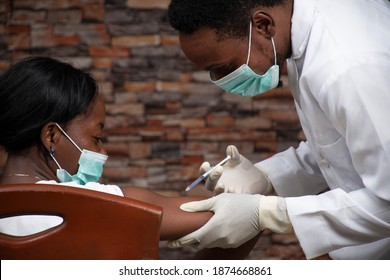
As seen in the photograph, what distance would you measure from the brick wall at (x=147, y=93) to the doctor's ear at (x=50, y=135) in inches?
61.8

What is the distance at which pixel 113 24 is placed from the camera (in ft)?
11.7

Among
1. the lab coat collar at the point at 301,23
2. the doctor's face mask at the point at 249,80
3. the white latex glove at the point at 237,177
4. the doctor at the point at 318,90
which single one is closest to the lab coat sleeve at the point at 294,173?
the white latex glove at the point at 237,177

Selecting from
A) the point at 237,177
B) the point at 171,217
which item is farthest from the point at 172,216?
the point at 237,177

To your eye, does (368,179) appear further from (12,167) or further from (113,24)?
(113,24)

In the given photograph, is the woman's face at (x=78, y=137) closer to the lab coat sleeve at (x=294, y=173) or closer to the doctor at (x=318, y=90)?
the doctor at (x=318, y=90)

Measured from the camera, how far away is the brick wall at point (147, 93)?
355 cm

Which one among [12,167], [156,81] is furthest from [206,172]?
[156,81]

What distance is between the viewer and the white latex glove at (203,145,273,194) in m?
2.25

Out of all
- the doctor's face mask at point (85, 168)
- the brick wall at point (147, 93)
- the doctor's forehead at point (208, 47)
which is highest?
the doctor's forehead at point (208, 47)

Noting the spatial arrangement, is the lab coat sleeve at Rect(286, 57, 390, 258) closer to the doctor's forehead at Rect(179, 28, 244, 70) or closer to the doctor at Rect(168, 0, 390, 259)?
the doctor at Rect(168, 0, 390, 259)

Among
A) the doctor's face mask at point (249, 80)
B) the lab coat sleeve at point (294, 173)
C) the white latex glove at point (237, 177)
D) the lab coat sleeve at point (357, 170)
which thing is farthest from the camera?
the lab coat sleeve at point (294, 173)

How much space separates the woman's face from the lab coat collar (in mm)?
617

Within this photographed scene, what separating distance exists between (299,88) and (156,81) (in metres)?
1.59

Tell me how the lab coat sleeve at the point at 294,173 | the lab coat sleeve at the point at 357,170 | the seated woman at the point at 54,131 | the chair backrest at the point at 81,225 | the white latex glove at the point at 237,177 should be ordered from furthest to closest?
1. the lab coat sleeve at the point at 294,173
2. the white latex glove at the point at 237,177
3. the seated woman at the point at 54,131
4. the lab coat sleeve at the point at 357,170
5. the chair backrest at the point at 81,225
